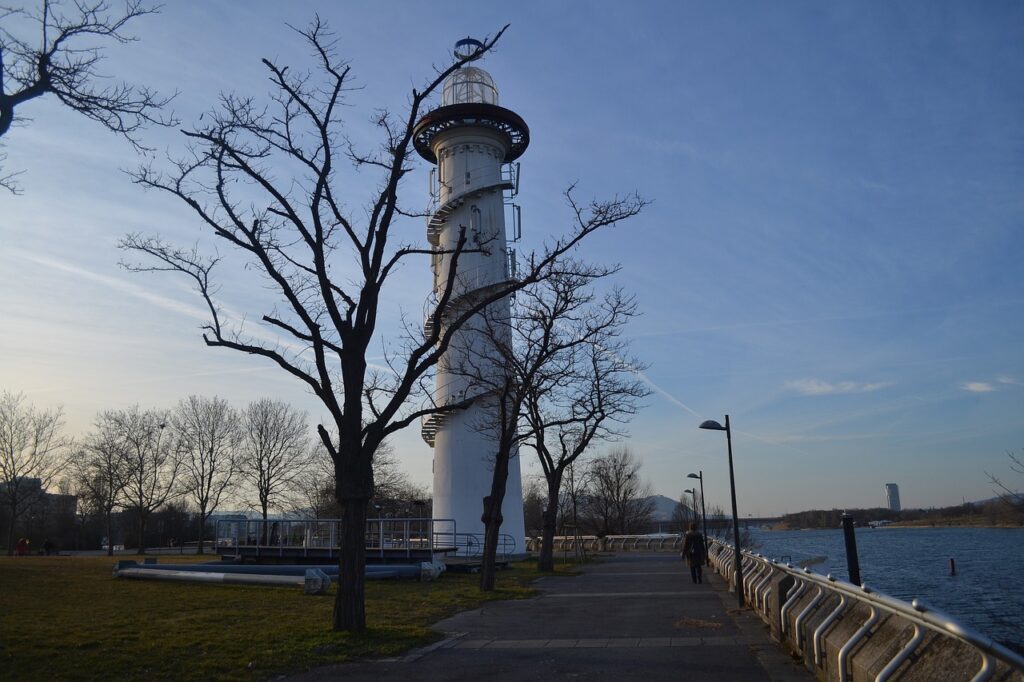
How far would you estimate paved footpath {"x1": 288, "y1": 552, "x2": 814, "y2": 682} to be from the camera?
331 inches

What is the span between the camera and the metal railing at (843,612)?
409 cm

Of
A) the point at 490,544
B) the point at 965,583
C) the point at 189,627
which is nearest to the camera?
the point at 189,627

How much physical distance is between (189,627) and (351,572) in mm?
2638

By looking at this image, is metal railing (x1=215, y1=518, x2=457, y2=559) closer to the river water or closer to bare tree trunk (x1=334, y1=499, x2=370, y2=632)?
the river water

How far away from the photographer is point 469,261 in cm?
2866

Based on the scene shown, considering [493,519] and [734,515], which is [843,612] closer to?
[734,515]

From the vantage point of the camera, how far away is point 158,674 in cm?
821

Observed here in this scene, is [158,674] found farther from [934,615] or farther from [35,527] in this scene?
[35,527]

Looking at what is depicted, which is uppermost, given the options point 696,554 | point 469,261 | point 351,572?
point 469,261

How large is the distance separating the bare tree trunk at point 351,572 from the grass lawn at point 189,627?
265 mm

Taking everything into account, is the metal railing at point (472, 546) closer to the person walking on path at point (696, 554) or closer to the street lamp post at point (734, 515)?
the person walking on path at point (696, 554)

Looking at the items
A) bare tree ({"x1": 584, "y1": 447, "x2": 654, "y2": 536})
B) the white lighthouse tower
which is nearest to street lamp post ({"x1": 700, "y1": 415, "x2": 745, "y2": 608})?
the white lighthouse tower

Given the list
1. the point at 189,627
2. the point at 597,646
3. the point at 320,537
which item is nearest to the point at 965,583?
the point at 320,537

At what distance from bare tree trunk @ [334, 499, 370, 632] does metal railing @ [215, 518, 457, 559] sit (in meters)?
13.2
